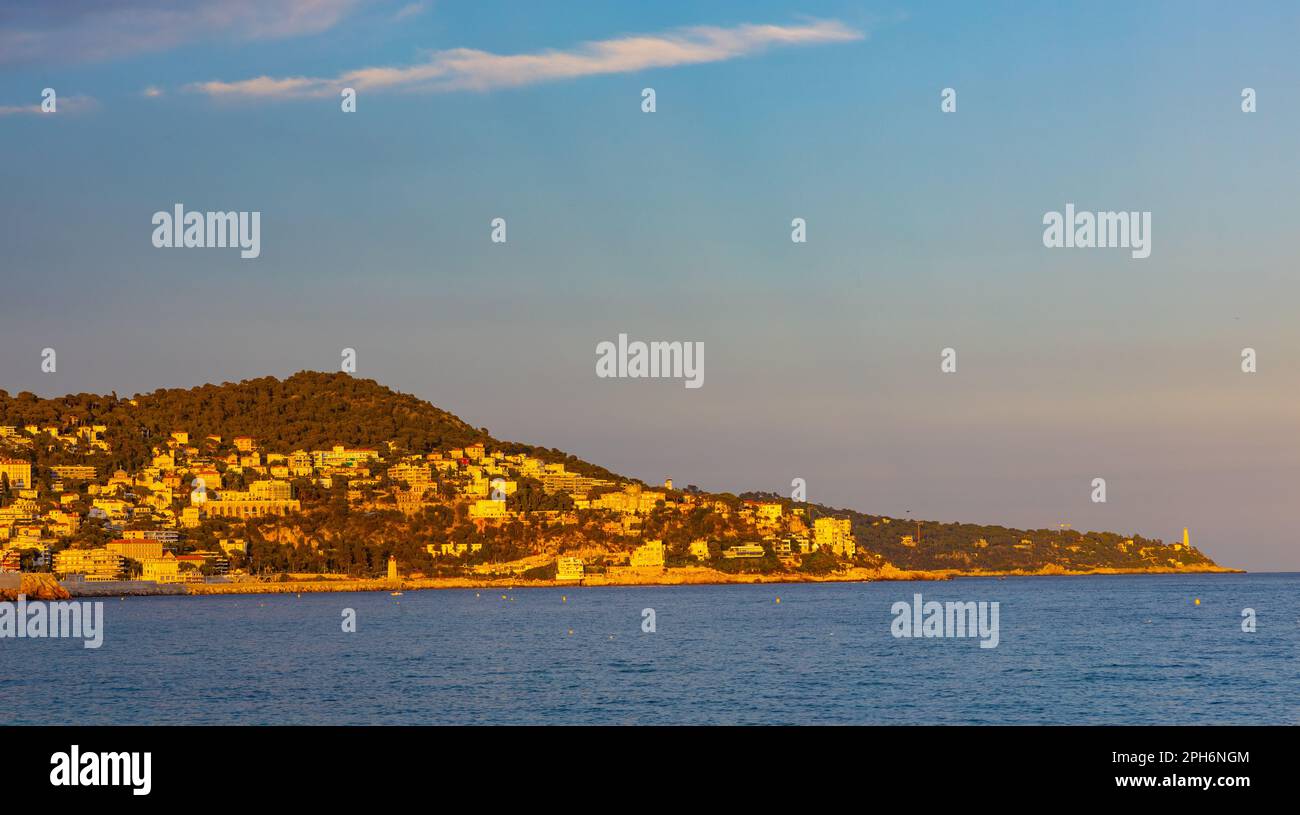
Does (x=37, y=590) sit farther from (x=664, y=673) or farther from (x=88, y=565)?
(x=664, y=673)

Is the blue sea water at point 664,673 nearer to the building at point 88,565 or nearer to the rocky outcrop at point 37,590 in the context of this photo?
the rocky outcrop at point 37,590

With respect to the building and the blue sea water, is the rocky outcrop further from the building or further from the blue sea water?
the blue sea water

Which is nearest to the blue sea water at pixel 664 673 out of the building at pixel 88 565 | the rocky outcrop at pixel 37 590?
the rocky outcrop at pixel 37 590

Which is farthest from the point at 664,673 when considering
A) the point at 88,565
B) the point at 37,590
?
the point at 88,565

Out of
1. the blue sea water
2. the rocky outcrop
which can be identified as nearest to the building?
the rocky outcrop
